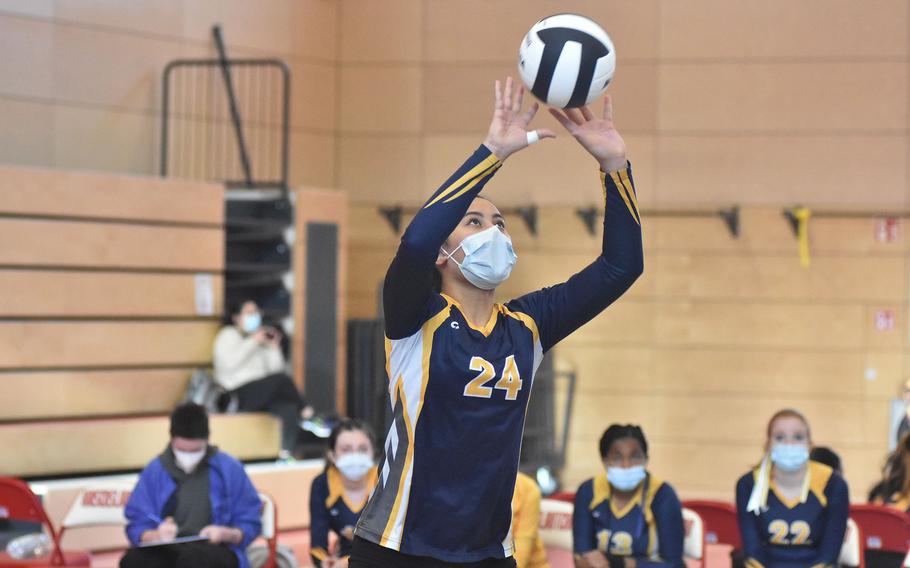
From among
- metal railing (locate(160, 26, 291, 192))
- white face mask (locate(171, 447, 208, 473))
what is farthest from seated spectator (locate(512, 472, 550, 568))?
metal railing (locate(160, 26, 291, 192))

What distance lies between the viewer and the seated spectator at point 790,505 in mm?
5637

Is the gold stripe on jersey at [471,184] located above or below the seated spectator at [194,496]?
above

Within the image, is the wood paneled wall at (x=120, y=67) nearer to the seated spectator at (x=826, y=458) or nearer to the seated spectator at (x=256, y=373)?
the seated spectator at (x=256, y=373)

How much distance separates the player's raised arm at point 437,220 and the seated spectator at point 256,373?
7.21 m

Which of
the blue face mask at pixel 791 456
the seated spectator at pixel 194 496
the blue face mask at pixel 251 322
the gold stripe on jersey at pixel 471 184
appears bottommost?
the seated spectator at pixel 194 496

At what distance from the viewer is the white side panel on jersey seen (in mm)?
2803

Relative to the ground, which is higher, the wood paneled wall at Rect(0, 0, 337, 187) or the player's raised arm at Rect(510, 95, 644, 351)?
the wood paneled wall at Rect(0, 0, 337, 187)

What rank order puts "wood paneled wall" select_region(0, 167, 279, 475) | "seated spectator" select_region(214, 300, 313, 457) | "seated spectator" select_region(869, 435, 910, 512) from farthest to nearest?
1. "seated spectator" select_region(214, 300, 313, 457)
2. "wood paneled wall" select_region(0, 167, 279, 475)
3. "seated spectator" select_region(869, 435, 910, 512)

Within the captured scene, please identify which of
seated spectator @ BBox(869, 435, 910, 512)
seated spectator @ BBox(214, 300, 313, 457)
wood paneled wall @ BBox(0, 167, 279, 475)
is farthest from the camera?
seated spectator @ BBox(214, 300, 313, 457)

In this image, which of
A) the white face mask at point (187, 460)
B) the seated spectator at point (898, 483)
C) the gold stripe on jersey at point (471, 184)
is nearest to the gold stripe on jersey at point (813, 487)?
the seated spectator at point (898, 483)

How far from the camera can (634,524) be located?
5.63 m

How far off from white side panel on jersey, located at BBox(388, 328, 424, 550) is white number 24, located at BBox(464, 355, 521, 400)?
0.38 feet

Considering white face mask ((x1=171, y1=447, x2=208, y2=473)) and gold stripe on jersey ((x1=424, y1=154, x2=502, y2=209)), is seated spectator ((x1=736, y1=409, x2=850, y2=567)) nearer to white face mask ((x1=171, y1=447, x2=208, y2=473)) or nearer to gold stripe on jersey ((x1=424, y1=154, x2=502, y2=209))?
white face mask ((x1=171, y1=447, x2=208, y2=473))

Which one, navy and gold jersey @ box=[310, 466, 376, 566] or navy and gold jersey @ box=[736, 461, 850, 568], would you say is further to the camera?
navy and gold jersey @ box=[310, 466, 376, 566]
